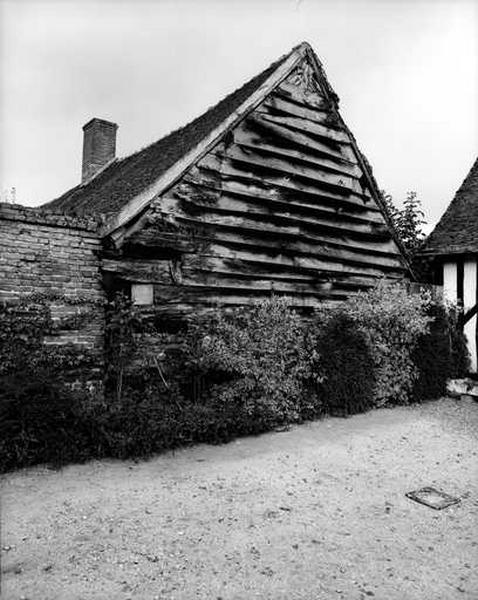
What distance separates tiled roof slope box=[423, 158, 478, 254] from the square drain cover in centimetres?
678

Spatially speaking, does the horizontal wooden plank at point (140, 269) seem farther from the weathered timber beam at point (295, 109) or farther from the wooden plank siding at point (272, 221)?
the weathered timber beam at point (295, 109)

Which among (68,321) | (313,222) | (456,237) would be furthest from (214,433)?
(456,237)

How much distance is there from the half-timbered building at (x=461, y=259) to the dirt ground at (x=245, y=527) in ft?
16.8

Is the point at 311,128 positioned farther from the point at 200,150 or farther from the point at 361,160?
the point at 200,150

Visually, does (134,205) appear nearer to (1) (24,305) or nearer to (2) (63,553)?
(1) (24,305)

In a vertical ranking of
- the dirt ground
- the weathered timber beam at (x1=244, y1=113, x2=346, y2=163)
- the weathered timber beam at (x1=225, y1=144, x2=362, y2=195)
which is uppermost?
the weathered timber beam at (x1=244, y1=113, x2=346, y2=163)

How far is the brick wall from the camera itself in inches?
226

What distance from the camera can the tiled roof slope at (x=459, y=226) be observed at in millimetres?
10375

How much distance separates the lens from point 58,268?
19.9 ft

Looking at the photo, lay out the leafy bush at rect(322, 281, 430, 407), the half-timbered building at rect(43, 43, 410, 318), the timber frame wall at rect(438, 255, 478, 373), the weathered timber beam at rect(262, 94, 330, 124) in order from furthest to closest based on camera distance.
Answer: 1. the timber frame wall at rect(438, 255, 478, 373)
2. the weathered timber beam at rect(262, 94, 330, 124)
3. the leafy bush at rect(322, 281, 430, 407)
4. the half-timbered building at rect(43, 43, 410, 318)

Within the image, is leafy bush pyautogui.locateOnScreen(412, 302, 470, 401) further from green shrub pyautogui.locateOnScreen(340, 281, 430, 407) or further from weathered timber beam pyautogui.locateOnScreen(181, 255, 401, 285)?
weathered timber beam pyautogui.locateOnScreen(181, 255, 401, 285)

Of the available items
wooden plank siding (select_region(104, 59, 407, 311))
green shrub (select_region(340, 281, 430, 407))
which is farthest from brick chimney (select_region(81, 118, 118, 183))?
green shrub (select_region(340, 281, 430, 407))

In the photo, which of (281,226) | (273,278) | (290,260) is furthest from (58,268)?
(290,260)

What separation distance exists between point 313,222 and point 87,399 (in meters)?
5.30
